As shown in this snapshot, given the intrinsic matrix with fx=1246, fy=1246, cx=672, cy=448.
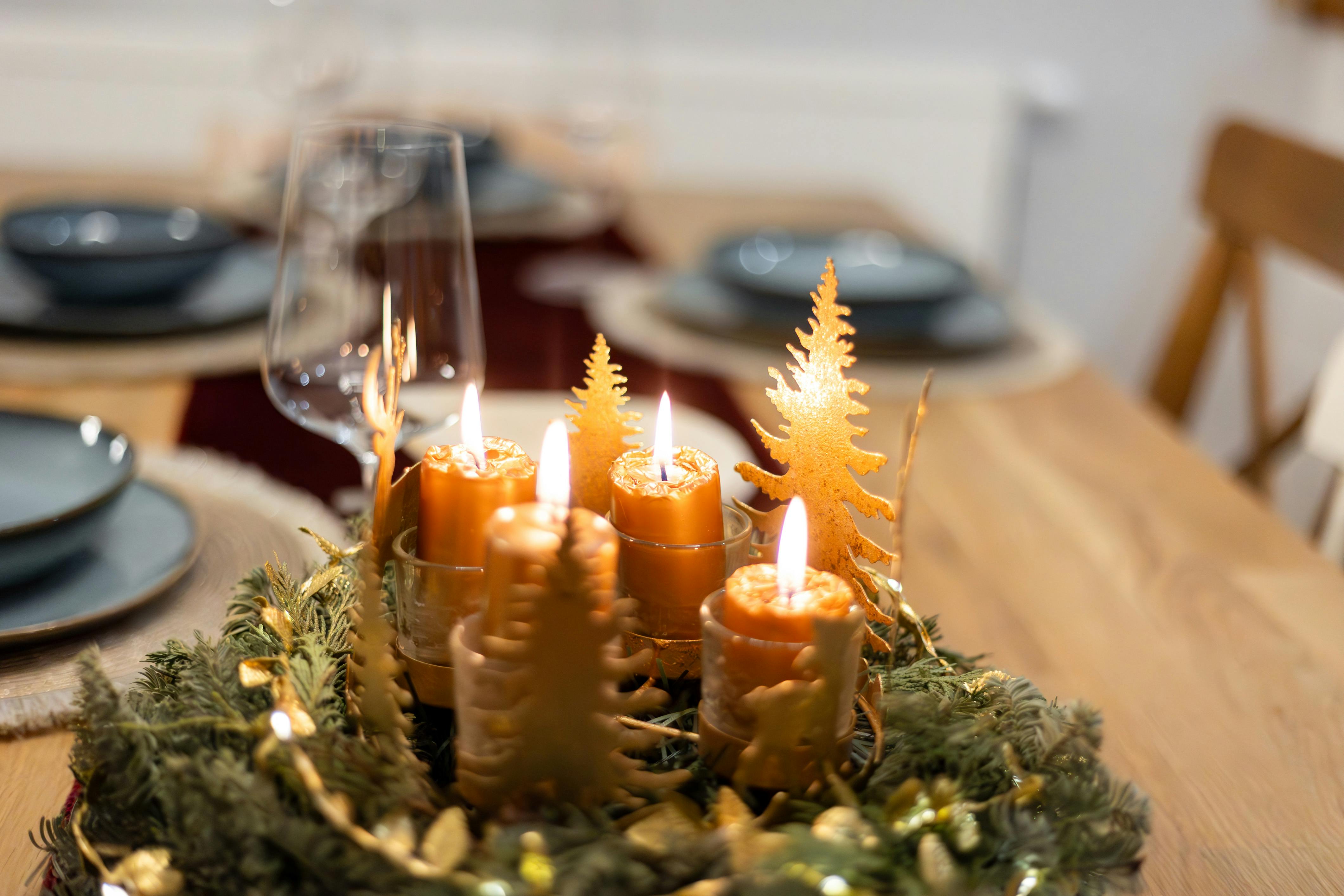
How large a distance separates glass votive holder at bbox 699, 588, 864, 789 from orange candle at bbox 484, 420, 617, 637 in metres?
0.04

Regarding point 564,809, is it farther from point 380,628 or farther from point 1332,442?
point 1332,442

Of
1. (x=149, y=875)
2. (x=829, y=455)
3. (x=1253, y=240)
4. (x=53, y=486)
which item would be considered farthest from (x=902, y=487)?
(x=1253, y=240)

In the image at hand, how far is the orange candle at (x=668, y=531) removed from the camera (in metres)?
0.41

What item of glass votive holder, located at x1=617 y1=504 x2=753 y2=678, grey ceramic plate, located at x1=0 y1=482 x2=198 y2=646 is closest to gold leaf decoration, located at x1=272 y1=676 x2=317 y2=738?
glass votive holder, located at x1=617 y1=504 x2=753 y2=678

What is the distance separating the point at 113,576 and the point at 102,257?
53cm

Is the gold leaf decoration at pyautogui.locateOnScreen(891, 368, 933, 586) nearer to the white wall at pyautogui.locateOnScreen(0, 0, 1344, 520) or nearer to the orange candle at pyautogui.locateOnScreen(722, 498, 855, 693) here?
the orange candle at pyautogui.locateOnScreen(722, 498, 855, 693)

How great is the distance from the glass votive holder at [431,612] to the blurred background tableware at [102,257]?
754 millimetres

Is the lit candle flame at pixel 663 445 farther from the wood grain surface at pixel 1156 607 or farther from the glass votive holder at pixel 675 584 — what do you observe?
the wood grain surface at pixel 1156 607

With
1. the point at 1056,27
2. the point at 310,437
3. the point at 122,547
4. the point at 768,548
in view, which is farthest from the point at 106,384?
the point at 1056,27

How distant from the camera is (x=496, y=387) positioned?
3.30 feet

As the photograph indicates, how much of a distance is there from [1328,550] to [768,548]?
0.81m

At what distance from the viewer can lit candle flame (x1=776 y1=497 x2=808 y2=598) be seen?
37 cm

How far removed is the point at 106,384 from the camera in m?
0.98

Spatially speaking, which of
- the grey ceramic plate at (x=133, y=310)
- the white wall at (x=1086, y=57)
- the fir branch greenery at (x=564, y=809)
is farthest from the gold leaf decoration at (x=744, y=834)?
the white wall at (x=1086, y=57)
